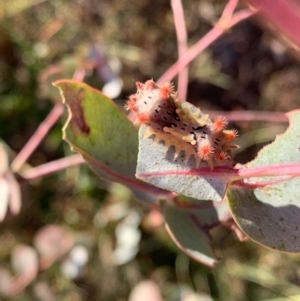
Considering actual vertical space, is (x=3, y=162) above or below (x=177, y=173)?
below

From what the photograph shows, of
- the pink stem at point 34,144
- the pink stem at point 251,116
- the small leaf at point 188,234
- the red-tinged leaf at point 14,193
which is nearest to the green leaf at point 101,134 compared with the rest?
the small leaf at point 188,234

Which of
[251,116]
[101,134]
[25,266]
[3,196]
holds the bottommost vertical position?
[25,266]

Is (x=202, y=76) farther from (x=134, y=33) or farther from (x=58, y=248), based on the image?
(x=58, y=248)

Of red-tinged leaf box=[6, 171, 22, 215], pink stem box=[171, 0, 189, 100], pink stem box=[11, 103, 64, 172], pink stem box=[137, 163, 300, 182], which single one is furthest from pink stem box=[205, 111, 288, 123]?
pink stem box=[137, 163, 300, 182]

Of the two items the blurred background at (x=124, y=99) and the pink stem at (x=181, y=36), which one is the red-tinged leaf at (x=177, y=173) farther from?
the blurred background at (x=124, y=99)

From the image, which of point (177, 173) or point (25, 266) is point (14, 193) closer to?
point (25, 266)

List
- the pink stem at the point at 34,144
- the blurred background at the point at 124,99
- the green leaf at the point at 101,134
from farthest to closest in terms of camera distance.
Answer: the blurred background at the point at 124,99 < the pink stem at the point at 34,144 < the green leaf at the point at 101,134

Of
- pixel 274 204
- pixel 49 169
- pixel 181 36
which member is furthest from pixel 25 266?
pixel 274 204

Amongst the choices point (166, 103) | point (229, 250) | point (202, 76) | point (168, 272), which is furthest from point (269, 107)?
point (166, 103)
